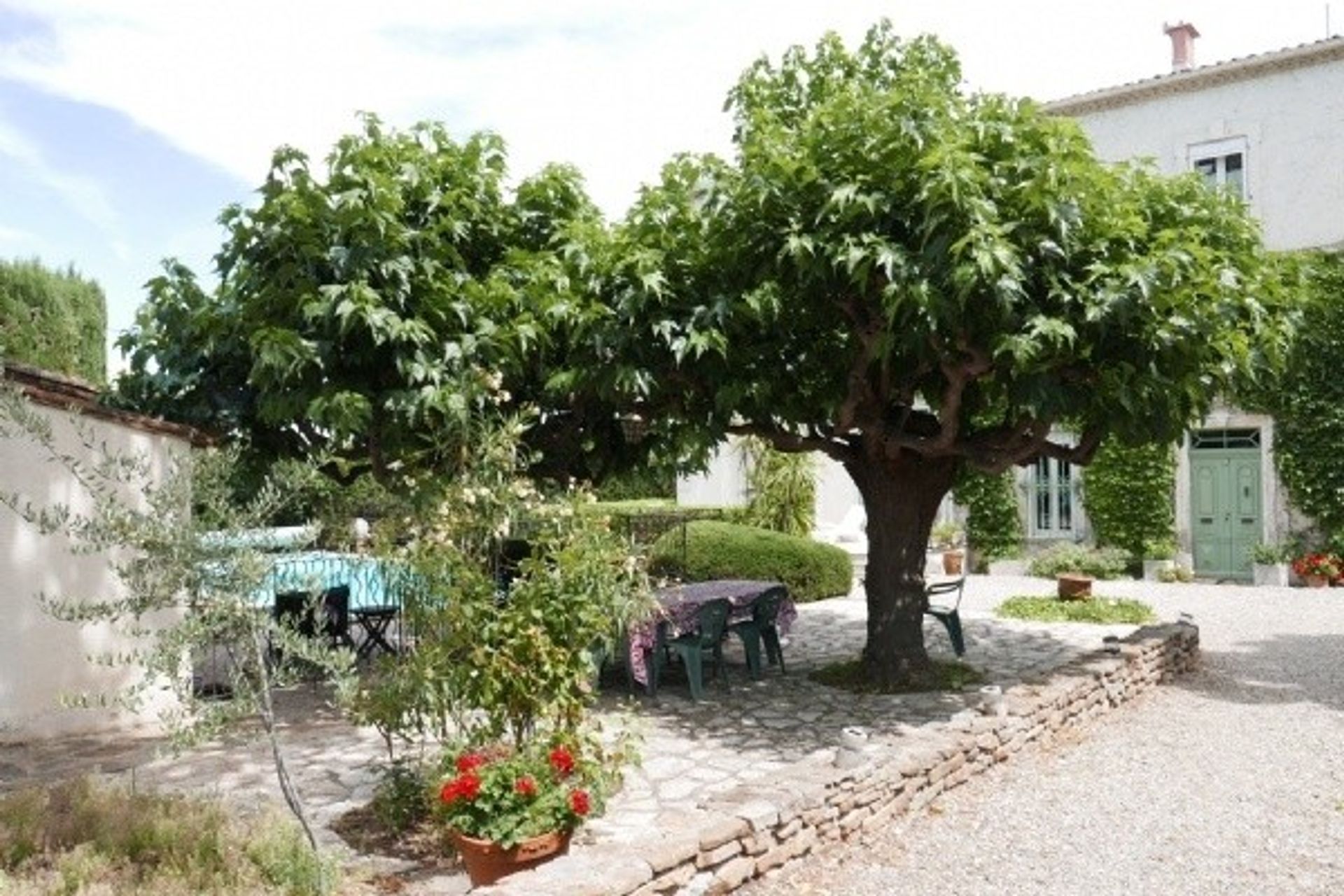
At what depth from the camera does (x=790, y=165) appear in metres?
7.55

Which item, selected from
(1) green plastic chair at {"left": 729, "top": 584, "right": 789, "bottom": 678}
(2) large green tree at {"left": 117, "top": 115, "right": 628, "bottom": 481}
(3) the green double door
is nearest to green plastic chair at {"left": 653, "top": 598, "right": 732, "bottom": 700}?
(1) green plastic chair at {"left": 729, "top": 584, "right": 789, "bottom": 678}

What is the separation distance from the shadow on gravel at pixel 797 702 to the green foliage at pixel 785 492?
7.03 meters

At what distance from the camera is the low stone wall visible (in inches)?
171

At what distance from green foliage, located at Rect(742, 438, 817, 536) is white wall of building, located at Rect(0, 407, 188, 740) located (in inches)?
480

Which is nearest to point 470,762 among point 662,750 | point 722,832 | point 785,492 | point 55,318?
point 722,832

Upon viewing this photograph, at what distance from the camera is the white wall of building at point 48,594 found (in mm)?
7699

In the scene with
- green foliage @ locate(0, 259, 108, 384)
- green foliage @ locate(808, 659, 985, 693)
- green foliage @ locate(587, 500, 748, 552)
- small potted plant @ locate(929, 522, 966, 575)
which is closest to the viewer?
green foliage @ locate(808, 659, 985, 693)

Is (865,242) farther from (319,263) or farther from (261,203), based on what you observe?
(261,203)

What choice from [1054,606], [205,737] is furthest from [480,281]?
[1054,606]

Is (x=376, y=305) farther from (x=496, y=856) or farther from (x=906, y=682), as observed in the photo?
(x=906, y=682)

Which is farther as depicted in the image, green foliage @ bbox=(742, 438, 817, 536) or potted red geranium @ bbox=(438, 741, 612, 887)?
green foliage @ bbox=(742, 438, 817, 536)

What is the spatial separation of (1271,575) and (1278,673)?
7.68 meters

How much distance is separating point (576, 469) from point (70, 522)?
5.51 meters

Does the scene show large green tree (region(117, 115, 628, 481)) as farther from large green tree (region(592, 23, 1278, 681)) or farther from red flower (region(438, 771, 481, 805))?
red flower (region(438, 771, 481, 805))
